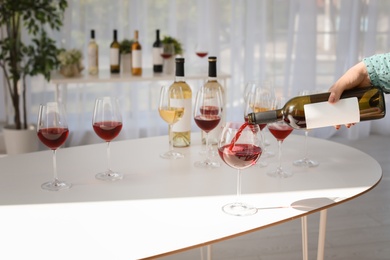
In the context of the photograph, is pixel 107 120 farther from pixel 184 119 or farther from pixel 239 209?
pixel 239 209

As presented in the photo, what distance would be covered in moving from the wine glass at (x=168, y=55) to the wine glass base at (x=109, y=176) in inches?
96.1

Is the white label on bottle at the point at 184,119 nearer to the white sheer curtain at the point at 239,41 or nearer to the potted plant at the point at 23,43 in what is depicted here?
the potted plant at the point at 23,43

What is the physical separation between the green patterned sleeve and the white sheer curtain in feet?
10.4

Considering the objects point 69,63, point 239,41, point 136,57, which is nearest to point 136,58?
point 136,57

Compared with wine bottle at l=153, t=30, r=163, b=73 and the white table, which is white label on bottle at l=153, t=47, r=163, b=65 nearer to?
wine bottle at l=153, t=30, r=163, b=73

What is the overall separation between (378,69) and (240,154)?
616mm

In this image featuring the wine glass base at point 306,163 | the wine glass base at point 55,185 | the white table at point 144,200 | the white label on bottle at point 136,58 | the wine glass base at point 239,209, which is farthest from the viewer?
the white label on bottle at point 136,58

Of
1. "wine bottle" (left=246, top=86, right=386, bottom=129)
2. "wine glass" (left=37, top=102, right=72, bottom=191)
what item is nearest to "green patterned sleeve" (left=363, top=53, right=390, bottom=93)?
"wine bottle" (left=246, top=86, right=386, bottom=129)

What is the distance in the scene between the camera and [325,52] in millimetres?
5113

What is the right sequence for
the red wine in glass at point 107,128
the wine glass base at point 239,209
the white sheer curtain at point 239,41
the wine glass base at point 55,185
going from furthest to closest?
the white sheer curtain at point 239,41
the red wine in glass at point 107,128
the wine glass base at point 55,185
the wine glass base at point 239,209

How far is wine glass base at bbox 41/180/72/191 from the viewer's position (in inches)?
60.3

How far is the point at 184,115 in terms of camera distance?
194cm

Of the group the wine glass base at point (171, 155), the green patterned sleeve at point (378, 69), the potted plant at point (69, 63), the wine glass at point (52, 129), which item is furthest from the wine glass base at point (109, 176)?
the potted plant at point (69, 63)

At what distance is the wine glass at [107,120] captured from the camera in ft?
5.44
